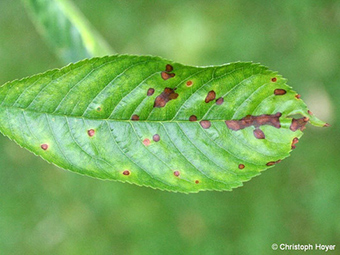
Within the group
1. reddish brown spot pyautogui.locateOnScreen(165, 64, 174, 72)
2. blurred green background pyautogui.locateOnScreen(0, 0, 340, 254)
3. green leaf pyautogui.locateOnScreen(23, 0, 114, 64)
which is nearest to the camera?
reddish brown spot pyautogui.locateOnScreen(165, 64, 174, 72)

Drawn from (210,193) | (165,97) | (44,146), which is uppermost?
(210,193)

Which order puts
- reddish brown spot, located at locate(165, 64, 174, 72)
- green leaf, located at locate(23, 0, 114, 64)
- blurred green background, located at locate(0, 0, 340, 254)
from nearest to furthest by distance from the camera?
reddish brown spot, located at locate(165, 64, 174, 72) < green leaf, located at locate(23, 0, 114, 64) < blurred green background, located at locate(0, 0, 340, 254)

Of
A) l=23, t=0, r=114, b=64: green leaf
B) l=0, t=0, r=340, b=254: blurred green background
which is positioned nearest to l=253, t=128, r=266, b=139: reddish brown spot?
l=23, t=0, r=114, b=64: green leaf

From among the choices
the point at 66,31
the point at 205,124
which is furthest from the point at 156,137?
the point at 66,31

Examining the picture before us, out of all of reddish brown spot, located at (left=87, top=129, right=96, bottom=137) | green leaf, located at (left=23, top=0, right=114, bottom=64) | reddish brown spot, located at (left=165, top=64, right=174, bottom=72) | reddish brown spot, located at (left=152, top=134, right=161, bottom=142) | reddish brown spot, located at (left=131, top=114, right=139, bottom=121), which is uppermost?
green leaf, located at (left=23, top=0, right=114, bottom=64)

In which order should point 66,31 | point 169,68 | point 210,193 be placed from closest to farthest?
point 169,68
point 66,31
point 210,193

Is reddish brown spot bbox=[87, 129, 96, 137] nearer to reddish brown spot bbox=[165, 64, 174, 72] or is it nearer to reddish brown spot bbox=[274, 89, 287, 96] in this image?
reddish brown spot bbox=[165, 64, 174, 72]

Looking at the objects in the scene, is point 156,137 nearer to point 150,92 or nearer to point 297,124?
point 150,92
